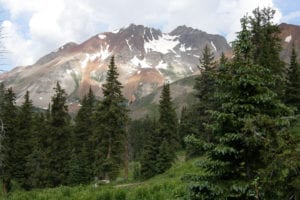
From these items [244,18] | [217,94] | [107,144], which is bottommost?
[107,144]

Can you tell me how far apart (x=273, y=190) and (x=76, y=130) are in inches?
2226

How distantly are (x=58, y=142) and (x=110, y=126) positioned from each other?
28.1ft

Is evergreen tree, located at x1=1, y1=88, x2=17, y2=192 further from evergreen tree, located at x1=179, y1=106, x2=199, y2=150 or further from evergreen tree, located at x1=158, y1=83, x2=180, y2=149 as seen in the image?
evergreen tree, located at x1=179, y1=106, x2=199, y2=150

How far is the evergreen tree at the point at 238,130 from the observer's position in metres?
10.2

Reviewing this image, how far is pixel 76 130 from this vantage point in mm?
63125

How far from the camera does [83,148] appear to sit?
58.3 meters

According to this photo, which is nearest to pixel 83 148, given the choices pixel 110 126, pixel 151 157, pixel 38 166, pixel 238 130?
pixel 38 166

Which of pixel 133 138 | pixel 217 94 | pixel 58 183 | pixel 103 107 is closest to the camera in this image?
pixel 217 94

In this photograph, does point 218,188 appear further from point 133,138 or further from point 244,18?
point 133,138

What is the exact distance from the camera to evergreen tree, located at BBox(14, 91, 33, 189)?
52.2m

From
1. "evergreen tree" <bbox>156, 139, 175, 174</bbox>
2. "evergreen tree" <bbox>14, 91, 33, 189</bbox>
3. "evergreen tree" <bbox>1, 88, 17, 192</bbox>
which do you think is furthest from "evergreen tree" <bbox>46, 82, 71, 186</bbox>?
"evergreen tree" <bbox>156, 139, 175, 174</bbox>

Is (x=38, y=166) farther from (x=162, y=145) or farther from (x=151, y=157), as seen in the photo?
(x=162, y=145)

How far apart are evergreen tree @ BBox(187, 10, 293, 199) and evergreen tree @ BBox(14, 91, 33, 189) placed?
44.2 metres

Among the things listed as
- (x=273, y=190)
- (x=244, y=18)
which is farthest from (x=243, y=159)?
(x=244, y=18)
